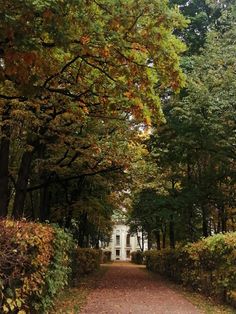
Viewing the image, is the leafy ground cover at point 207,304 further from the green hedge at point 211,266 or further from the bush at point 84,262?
the bush at point 84,262

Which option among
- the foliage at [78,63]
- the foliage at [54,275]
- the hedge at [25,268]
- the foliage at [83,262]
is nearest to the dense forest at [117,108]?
the foliage at [78,63]

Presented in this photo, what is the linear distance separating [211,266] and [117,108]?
691 centimetres

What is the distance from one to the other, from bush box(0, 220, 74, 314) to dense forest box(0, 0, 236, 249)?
95.8 inches

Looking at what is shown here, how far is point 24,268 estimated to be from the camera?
6.99 metres

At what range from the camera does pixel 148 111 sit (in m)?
8.89

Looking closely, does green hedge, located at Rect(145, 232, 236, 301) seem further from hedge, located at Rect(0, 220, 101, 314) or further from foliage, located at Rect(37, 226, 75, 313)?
hedge, located at Rect(0, 220, 101, 314)

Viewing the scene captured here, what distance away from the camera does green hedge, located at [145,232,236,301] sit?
12578 millimetres

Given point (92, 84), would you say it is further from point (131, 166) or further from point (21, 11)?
point (131, 166)

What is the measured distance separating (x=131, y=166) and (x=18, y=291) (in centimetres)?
1178

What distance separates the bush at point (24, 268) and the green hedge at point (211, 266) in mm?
5266

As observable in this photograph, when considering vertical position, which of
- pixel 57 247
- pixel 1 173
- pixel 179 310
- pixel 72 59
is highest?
pixel 72 59

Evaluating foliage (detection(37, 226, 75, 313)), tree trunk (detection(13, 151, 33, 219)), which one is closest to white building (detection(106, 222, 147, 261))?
tree trunk (detection(13, 151, 33, 219))

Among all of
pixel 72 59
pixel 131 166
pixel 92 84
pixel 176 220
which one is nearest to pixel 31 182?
pixel 131 166

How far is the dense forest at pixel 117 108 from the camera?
6.98 m
